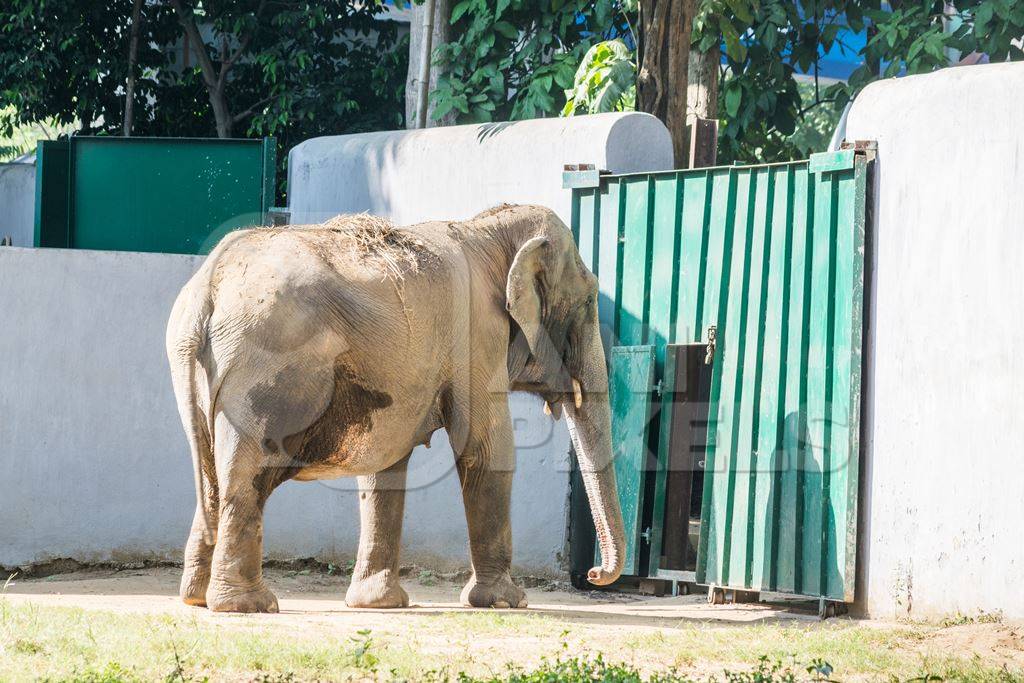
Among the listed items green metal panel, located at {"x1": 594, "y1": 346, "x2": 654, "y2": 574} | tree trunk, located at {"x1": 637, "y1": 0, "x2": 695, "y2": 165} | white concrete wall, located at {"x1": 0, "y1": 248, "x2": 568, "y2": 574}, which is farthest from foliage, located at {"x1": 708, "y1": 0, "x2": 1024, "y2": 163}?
white concrete wall, located at {"x1": 0, "y1": 248, "x2": 568, "y2": 574}

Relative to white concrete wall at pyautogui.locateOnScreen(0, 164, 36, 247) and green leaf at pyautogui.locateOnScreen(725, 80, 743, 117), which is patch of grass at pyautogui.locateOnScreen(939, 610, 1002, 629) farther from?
white concrete wall at pyautogui.locateOnScreen(0, 164, 36, 247)

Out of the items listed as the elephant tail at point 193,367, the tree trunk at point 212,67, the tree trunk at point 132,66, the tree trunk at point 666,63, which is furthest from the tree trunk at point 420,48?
the elephant tail at point 193,367

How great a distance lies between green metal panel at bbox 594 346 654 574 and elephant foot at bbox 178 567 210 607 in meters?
2.70

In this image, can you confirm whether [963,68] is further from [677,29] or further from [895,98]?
[677,29]

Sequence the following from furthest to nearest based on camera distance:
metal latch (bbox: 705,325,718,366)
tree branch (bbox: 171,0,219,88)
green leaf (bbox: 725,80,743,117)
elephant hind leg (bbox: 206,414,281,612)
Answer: tree branch (bbox: 171,0,219,88)
green leaf (bbox: 725,80,743,117)
metal latch (bbox: 705,325,718,366)
elephant hind leg (bbox: 206,414,281,612)

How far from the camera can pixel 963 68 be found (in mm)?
7758

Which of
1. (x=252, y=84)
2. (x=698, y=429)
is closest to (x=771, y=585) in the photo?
(x=698, y=429)

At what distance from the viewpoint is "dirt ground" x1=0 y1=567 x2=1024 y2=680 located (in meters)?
6.14

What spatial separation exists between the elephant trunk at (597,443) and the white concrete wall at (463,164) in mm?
1520

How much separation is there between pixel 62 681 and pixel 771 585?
4.42 meters

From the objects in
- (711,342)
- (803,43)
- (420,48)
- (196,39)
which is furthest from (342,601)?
(196,39)

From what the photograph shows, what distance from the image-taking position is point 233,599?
6.95 meters

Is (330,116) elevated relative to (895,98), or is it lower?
elevated

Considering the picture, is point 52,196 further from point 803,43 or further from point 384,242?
point 803,43
